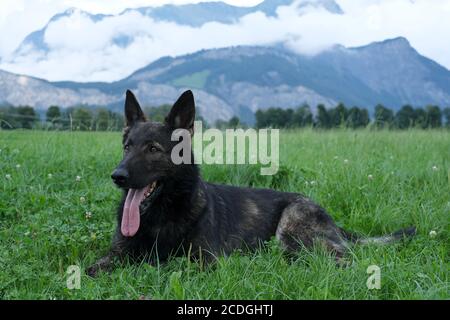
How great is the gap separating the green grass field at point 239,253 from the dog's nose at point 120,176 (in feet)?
2.40

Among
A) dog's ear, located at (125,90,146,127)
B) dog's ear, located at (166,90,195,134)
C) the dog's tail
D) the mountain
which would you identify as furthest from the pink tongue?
the mountain

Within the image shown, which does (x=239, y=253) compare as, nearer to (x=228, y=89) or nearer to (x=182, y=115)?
(x=182, y=115)

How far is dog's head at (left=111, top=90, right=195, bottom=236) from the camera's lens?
4492 mm

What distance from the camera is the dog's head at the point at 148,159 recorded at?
449cm

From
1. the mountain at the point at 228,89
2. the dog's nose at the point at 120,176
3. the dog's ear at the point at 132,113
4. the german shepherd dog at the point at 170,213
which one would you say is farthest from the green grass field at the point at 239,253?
the mountain at the point at 228,89

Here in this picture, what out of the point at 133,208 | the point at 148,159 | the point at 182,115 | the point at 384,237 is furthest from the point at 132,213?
the point at 384,237

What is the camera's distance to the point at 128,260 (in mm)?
4418

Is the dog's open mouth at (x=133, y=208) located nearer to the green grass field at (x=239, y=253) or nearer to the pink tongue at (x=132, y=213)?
the pink tongue at (x=132, y=213)

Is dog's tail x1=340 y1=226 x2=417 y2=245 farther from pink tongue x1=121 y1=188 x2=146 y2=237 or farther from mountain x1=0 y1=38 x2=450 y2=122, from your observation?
mountain x1=0 y1=38 x2=450 y2=122

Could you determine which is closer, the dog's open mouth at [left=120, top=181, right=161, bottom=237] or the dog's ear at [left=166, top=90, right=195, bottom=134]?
the dog's open mouth at [left=120, top=181, right=161, bottom=237]

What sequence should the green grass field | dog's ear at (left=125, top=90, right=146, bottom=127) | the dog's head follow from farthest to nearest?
dog's ear at (left=125, top=90, right=146, bottom=127) < the dog's head < the green grass field

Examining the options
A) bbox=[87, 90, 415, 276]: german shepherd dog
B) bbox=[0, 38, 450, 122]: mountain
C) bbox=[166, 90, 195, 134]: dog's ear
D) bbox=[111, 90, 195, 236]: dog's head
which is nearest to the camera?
bbox=[111, 90, 195, 236]: dog's head
